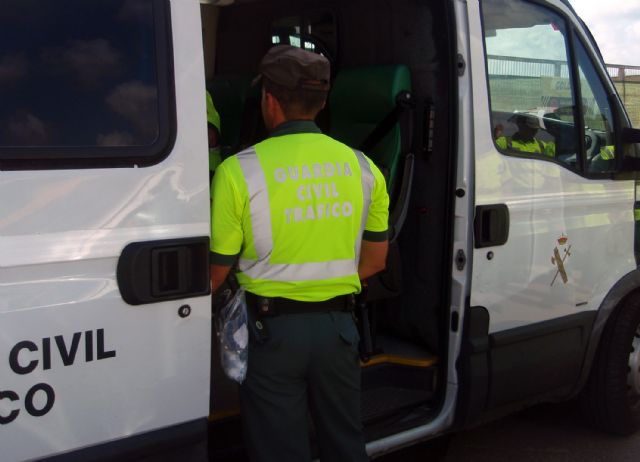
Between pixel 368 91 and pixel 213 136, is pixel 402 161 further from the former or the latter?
pixel 213 136

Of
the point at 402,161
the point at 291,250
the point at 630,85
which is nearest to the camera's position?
the point at 291,250

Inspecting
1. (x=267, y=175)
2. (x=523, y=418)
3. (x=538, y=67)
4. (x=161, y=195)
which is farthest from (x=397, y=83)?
(x=523, y=418)

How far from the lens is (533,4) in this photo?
339 cm

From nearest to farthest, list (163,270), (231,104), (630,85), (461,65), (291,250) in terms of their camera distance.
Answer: (163,270)
(291,250)
(461,65)
(231,104)
(630,85)

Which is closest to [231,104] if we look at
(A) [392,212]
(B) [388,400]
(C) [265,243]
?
(A) [392,212]

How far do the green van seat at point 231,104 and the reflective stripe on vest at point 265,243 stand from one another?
76.9 inches

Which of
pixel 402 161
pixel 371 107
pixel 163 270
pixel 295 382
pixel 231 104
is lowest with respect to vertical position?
pixel 295 382

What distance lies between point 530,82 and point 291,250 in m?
1.70

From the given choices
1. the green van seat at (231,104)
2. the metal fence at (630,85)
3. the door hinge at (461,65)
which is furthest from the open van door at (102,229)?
the metal fence at (630,85)

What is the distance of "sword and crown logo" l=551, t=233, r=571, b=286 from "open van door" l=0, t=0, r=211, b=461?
1.81m

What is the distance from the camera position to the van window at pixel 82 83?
1.90 m

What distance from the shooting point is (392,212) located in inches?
134

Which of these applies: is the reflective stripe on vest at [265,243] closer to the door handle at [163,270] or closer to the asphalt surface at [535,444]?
the door handle at [163,270]

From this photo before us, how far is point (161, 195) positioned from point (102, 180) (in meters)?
0.17
